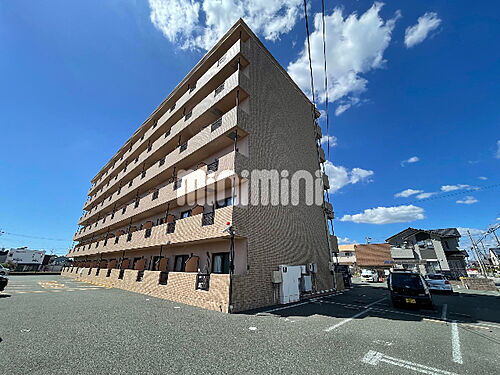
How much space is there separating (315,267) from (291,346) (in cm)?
920

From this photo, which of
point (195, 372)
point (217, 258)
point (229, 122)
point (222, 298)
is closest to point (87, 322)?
point (222, 298)

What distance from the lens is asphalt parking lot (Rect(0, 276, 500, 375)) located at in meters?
3.50

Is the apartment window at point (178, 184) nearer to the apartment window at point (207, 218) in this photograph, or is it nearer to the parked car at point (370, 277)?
the apartment window at point (207, 218)

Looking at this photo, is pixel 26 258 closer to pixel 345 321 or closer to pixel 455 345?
pixel 345 321

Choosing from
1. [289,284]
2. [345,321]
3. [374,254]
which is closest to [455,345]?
[345,321]

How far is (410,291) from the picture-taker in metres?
8.63

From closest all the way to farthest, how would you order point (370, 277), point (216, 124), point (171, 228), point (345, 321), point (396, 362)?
point (396, 362), point (345, 321), point (216, 124), point (171, 228), point (370, 277)

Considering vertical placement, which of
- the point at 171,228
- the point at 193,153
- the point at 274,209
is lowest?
the point at 171,228

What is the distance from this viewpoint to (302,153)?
1525 centimetres

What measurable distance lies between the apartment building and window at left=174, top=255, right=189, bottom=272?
2.3 inches

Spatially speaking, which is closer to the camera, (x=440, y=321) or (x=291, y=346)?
(x=291, y=346)

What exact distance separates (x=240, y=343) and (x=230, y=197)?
6957mm

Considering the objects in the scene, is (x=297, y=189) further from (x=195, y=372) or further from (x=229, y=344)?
(x=195, y=372)

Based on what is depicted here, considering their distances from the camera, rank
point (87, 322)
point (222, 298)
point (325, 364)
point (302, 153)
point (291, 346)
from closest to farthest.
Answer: point (325, 364) < point (291, 346) < point (87, 322) < point (222, 298) < point (302, 153)
